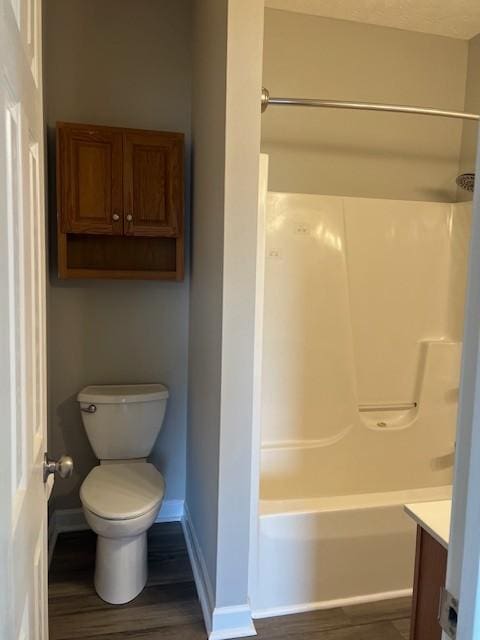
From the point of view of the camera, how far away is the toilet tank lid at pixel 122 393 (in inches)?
97.7

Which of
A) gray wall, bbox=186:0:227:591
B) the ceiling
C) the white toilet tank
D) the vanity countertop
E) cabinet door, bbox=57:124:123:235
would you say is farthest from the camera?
the ceiling

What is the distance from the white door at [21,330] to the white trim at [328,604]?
108cm

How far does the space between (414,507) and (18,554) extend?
92 centimetres

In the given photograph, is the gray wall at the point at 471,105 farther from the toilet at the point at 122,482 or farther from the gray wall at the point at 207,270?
the toilet at the point at 122,482

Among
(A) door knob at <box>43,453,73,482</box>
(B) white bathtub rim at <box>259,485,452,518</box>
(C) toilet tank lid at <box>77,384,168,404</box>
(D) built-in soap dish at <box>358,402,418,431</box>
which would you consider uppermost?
(A) door knob at <box>43,453,73,482</box>

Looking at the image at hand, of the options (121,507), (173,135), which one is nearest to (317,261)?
(173,135)

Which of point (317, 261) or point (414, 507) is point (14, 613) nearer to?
point (414, 507)

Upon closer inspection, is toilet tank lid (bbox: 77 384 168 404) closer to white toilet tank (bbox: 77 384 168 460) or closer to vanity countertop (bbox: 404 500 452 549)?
white toilet tank (bbox: 77 384 168 460)

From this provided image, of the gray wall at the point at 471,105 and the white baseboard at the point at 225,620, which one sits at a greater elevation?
the gray wall at the point at 471,105

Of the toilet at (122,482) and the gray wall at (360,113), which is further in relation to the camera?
the gray wall at (360,113)

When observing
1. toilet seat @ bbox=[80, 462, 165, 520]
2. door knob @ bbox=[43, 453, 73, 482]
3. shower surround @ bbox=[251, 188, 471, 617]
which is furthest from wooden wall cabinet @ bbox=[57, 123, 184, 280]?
door knob @ bbox=[43, 453, 73, 482]

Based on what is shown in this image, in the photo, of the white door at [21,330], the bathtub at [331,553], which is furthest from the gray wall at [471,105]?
the white door at [21,330]

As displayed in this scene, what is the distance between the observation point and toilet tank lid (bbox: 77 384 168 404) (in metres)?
2.48

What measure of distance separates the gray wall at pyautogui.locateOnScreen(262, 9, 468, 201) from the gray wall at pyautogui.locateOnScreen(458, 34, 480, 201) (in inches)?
1.4
